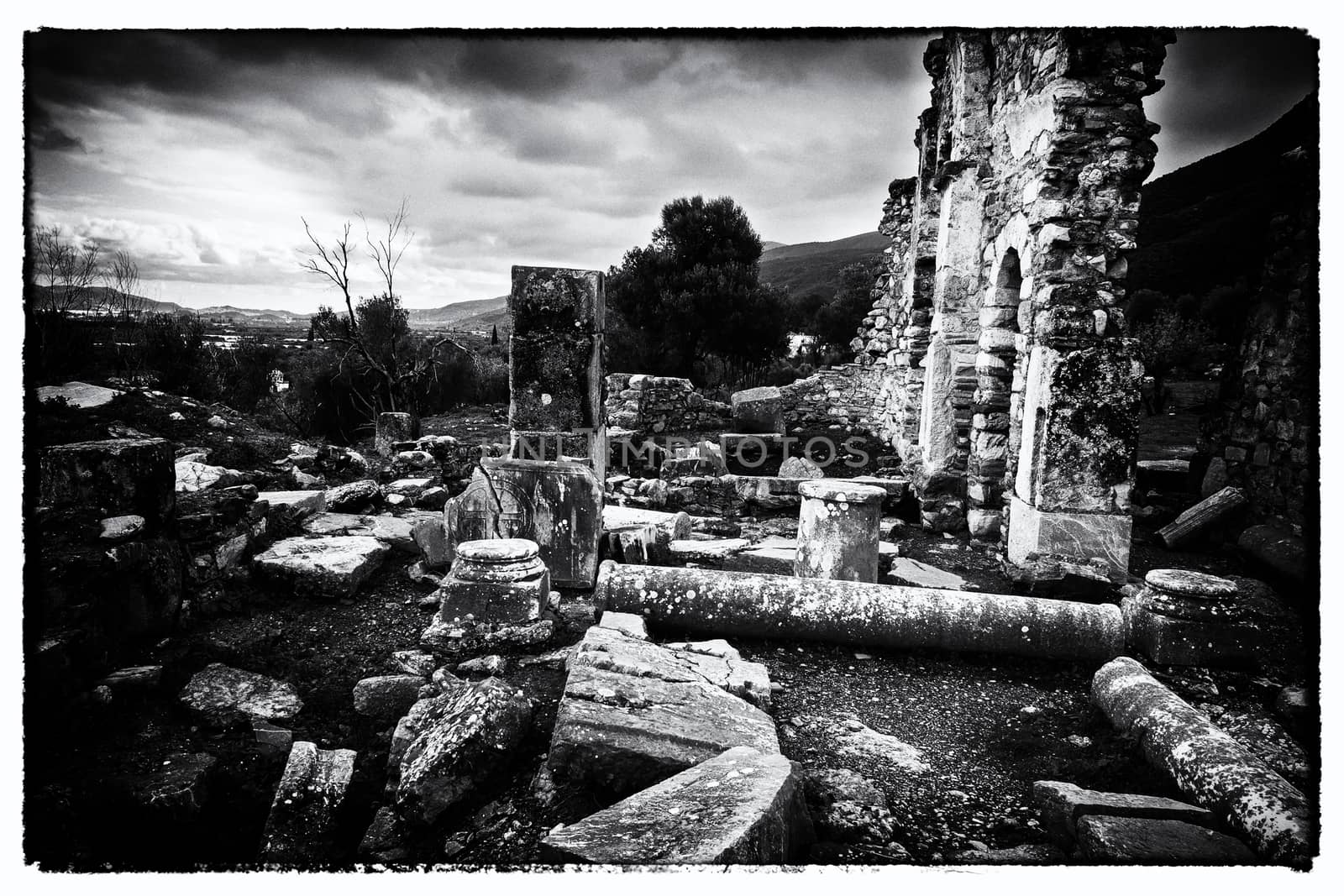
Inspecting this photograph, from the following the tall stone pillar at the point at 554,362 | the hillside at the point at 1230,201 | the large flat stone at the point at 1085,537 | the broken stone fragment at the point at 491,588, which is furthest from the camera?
the large flat stone at the point at 1085,537

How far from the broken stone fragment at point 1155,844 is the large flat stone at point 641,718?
3.98 ft

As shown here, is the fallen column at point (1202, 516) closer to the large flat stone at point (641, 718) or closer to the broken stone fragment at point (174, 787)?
the large flat stone at point (641, 718)

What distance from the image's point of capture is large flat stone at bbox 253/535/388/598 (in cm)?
504

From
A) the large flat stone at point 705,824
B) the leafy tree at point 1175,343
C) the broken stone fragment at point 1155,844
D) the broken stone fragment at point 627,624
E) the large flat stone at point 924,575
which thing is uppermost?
the leafy tree at point 1175,343

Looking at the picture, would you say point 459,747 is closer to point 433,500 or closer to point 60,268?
point 60,268

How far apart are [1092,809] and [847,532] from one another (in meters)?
3.18

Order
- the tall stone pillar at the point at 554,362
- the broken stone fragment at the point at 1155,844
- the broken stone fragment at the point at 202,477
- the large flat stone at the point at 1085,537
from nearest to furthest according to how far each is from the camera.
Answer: the broken stone fragment at the point at 1155,844, the tall stone pillar at the point at 554,362, the large flat stone at the point at 1085,537, the broken stone fragment at the point at 202,477

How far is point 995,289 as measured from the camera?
768 cm

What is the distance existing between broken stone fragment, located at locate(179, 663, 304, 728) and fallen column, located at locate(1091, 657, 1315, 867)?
4267mm

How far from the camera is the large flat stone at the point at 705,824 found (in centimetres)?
206

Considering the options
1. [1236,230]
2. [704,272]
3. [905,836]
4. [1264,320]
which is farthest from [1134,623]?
[704,272]

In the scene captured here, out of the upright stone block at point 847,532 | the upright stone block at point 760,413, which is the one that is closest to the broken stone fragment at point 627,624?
the upright stone block at point 847,532

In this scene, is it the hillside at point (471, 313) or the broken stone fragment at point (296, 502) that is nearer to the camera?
the broken stone fragment at point (296, 502)

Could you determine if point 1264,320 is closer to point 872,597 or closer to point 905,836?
point 872,597
